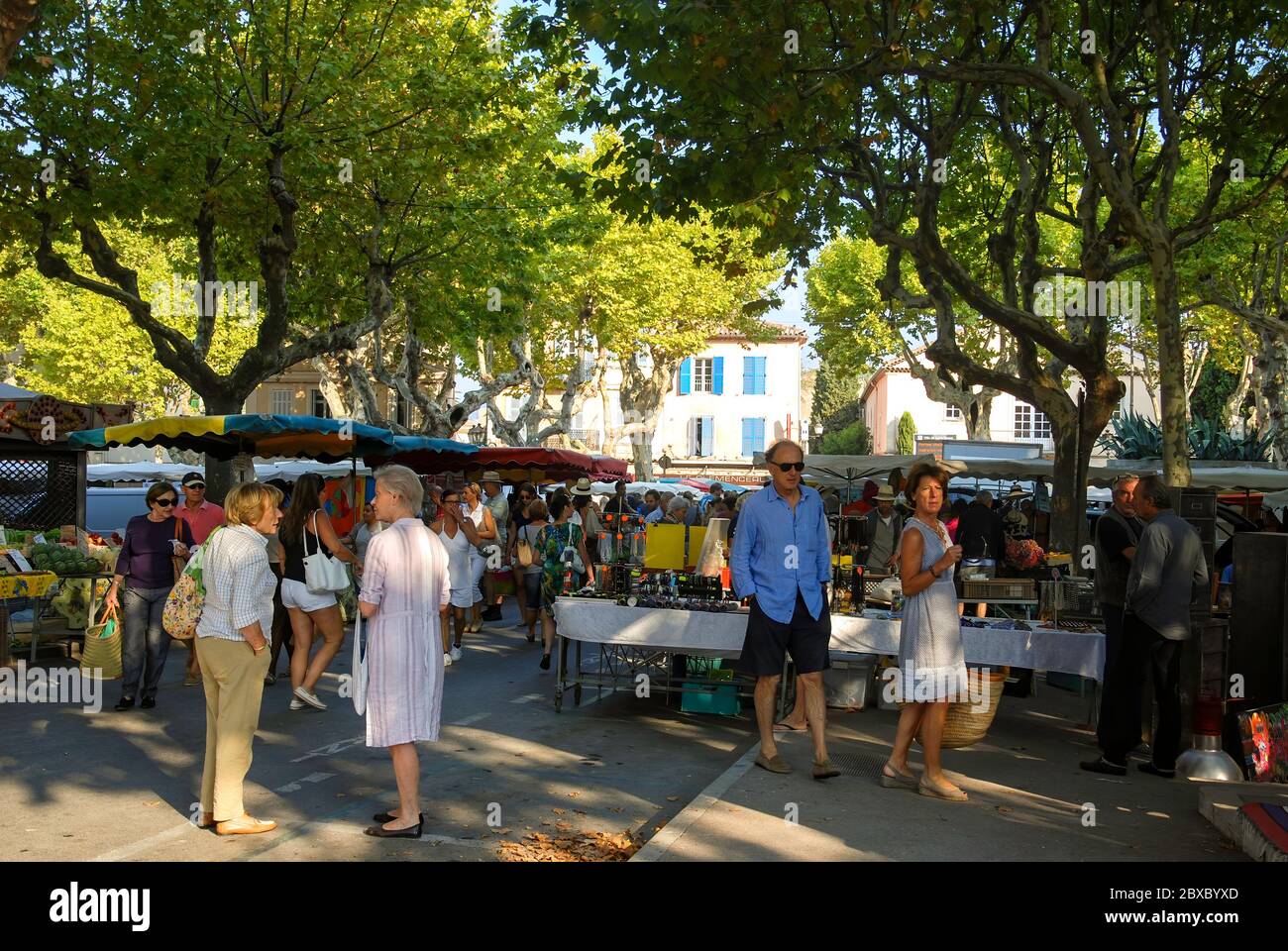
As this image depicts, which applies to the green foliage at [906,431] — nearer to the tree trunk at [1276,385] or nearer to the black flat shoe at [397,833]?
the tree trunk at [1276,385]

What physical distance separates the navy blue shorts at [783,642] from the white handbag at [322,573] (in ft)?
11.5

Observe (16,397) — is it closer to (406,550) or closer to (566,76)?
(566,76)

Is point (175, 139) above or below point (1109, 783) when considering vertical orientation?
above

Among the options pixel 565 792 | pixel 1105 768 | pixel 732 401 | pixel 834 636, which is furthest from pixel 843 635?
pixel 732 401

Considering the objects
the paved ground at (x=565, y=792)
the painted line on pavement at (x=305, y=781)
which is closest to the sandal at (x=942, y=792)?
the paved ground at (x=565, y=792)

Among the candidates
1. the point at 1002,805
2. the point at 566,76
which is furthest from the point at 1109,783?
the point at 566,76

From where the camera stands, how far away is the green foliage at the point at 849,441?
86.6 meters

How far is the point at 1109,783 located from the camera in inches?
298

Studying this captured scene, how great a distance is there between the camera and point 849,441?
88812mm

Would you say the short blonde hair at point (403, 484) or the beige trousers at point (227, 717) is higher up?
the short blonde hair at point (403, 484)

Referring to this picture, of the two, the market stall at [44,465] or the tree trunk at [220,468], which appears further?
the tree trunk at [220,468]

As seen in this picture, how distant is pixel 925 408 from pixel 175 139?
60632 millimetres

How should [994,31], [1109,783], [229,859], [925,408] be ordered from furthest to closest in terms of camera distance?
[925,408]
[994,31]
[1109,783]
[229,859]

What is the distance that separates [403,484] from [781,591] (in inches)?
99.1
